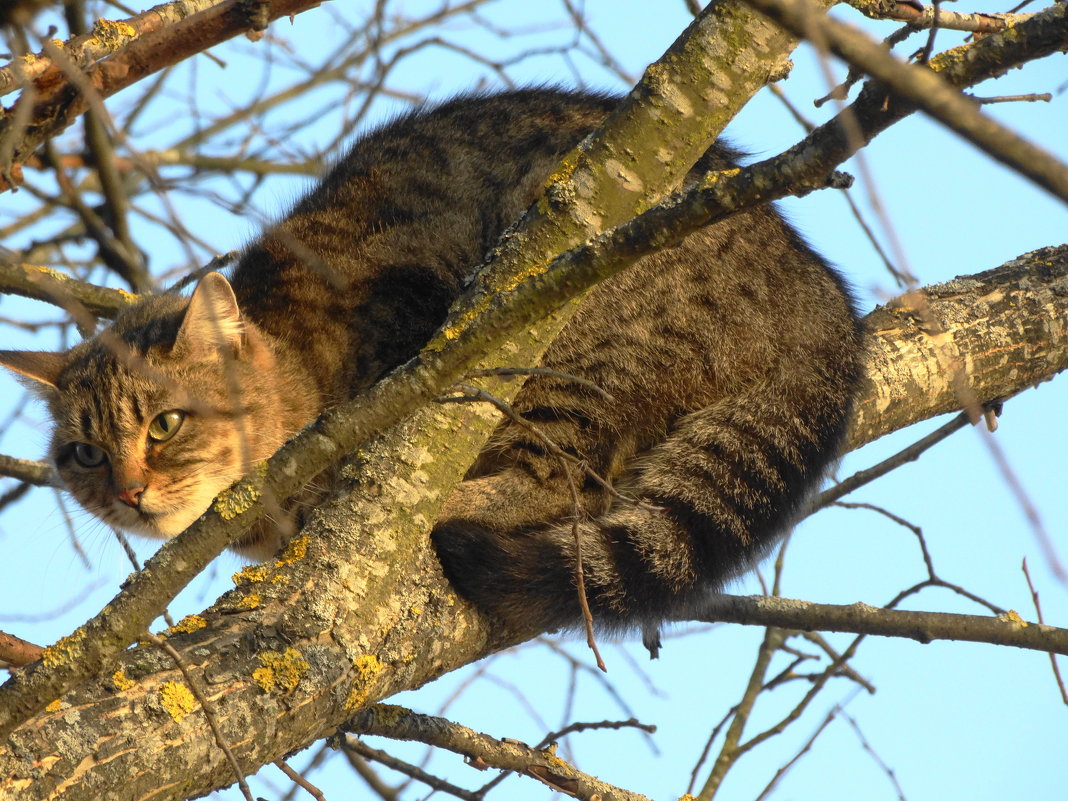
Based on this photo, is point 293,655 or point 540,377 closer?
point 293,655

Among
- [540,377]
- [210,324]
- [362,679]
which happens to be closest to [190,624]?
[362,679]

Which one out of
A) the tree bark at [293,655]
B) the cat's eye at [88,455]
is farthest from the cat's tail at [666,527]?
the cat's eye at [88,455]

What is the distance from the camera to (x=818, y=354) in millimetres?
3064

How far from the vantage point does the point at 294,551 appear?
202 cm

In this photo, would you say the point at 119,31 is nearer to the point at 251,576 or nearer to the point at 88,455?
the point at 88,455

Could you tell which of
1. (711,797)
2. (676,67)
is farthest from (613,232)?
(711,797)

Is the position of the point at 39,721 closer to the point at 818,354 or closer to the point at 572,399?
the point at 572,399

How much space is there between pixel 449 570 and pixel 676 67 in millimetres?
1242

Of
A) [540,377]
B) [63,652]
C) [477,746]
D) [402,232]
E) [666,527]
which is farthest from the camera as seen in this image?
[402,232]

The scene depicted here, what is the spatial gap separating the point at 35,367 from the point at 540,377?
5.66 feet

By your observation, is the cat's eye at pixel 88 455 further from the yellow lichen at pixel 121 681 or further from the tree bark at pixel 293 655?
the yellow lichen at pixel 121 681

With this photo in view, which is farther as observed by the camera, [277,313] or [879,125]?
[277,313]

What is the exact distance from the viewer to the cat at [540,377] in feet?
8.91

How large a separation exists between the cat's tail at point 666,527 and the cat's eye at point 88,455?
1274 mm
